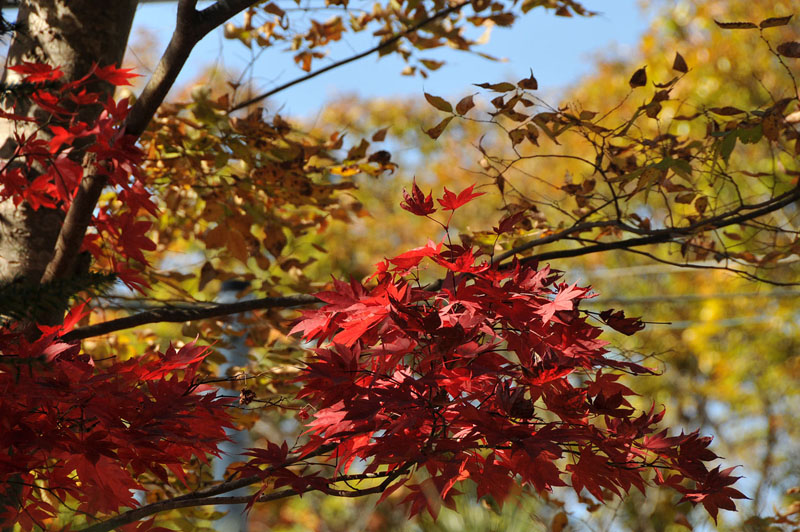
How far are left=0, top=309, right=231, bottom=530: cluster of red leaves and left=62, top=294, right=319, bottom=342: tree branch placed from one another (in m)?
0.31

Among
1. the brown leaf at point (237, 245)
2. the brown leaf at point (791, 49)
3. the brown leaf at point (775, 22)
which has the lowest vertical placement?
the brown leaf at point (237, 245)

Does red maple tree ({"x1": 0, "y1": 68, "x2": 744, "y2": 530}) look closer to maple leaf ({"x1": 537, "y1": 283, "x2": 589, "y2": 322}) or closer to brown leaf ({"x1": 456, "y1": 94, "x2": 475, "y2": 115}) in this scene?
→ maple leaf ({"x1": 537, "y1": 283, "x2": 589, "y2": 322})

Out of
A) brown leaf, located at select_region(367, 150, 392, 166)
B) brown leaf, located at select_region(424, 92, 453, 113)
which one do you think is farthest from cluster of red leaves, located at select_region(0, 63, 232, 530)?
brown leaf, located at select_region(367, 150, 392, 166)

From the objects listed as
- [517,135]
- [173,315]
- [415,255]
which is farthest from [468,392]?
[173,315]

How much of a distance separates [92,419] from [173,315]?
1.51ft

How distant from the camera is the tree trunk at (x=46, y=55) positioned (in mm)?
1499

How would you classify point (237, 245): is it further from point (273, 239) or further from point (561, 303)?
point (561, 303)

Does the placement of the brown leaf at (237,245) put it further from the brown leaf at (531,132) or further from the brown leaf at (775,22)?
the brown leaf at (775,22)

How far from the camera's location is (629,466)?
42.8 inches

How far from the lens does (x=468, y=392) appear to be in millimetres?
998

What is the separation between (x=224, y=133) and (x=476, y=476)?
1051 mm

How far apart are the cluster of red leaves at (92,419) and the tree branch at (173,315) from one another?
1.03 ft

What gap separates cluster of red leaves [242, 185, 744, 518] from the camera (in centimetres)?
97

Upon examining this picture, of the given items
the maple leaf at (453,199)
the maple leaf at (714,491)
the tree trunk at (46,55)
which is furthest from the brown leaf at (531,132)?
the tree trunk at (46,55)
